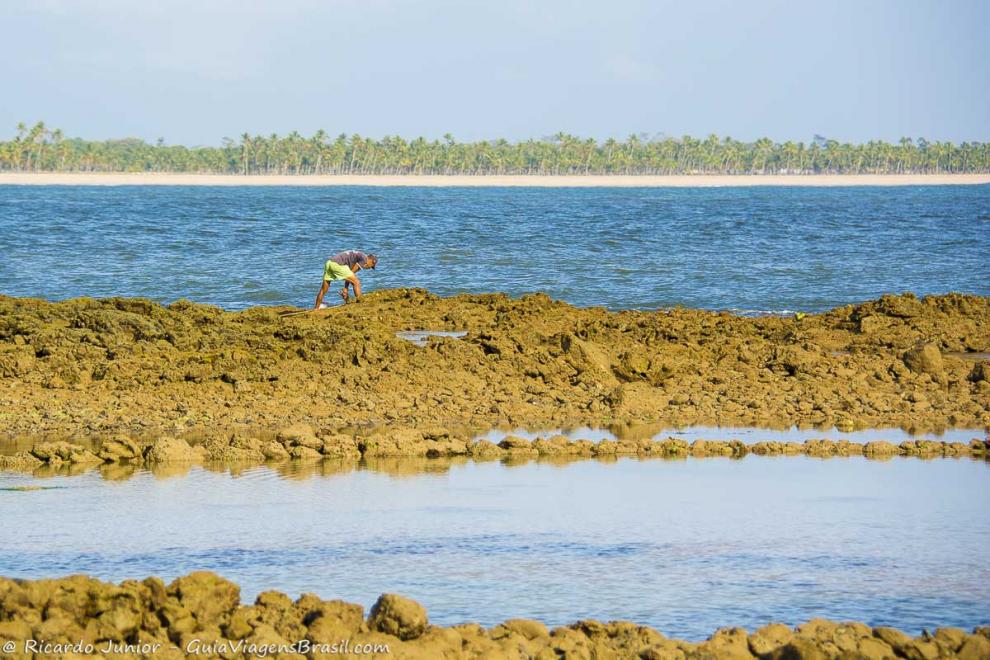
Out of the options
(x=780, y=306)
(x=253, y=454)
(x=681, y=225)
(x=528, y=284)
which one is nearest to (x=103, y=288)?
(x=528, y=284)

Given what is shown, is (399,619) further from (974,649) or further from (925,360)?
(925,360)

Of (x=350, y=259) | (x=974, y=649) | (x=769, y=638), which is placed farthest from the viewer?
(x=350, y=259)

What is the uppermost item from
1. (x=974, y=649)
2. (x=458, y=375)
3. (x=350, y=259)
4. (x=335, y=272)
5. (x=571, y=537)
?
(x=350, y=259)

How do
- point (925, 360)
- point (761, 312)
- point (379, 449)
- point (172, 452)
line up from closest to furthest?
point (172, 452) < point (379, 449) < point (925, 360) < point (761, 312)

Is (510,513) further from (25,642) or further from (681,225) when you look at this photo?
(681,225)

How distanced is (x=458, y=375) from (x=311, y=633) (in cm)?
819

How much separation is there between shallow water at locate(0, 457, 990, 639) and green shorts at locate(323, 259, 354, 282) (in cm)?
985

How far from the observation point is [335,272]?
20.4 m

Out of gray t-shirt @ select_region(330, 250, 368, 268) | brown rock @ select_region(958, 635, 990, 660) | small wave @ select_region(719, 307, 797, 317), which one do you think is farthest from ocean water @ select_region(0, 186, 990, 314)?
brown rock @ select_region(958, 635, 990, 660)

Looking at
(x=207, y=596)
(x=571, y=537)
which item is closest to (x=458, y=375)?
(x=571, y=537)

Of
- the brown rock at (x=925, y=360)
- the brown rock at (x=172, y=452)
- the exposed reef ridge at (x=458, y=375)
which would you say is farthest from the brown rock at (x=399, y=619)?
the brown rock at (x=925, y=360)

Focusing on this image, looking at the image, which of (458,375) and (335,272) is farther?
(335,272)

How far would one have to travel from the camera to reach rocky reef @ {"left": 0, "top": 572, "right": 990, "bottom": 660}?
5645 millimetres

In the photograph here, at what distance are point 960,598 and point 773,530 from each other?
1.71 metres
